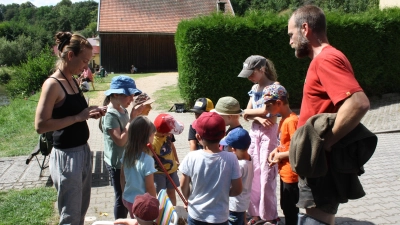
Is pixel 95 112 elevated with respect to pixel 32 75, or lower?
elevated

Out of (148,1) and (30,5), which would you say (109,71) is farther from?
(30,5)

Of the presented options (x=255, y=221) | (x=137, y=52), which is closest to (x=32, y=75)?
(x=137, y=52)

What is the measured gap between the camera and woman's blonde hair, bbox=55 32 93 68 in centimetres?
329

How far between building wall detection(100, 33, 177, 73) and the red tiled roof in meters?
0.65

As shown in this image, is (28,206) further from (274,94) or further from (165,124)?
(274,94)

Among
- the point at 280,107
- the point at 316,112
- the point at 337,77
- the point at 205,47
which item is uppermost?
the point at 337,77

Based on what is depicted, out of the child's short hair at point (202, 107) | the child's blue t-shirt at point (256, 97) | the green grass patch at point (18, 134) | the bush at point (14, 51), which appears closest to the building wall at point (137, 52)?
the bush at point (14, 51)

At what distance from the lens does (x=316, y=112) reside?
255cm

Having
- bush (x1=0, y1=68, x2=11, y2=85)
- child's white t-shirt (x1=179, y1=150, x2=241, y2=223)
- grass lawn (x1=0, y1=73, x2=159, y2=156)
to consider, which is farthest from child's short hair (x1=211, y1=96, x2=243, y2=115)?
bush (x1=0, y1=68, x2=11, y2=85)

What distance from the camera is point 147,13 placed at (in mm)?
35906

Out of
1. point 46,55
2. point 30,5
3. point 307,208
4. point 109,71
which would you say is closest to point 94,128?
point 307,208

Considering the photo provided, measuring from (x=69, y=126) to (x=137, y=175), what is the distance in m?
0.74

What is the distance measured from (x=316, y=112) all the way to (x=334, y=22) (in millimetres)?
12298

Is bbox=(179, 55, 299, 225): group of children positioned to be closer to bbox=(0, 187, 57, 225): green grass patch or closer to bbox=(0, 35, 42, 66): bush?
bbox=(0, 187, 57, 225): green grass patch
